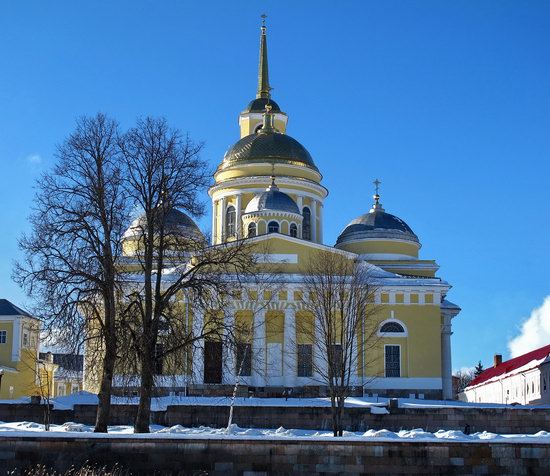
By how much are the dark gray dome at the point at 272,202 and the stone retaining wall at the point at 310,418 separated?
77.0 ft

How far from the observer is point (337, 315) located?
4847 centimetres

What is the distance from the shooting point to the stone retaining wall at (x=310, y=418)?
123ft

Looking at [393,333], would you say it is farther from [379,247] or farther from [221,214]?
[221,214]

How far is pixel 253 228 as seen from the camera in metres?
59.9

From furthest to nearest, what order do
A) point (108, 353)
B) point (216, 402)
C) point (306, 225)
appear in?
point (306, 225) < point (216, 402) < point (108, 353)

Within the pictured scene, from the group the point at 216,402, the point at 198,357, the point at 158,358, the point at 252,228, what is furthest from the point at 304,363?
the point at 158,358

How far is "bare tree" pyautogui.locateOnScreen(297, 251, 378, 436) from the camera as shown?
38.8 metres

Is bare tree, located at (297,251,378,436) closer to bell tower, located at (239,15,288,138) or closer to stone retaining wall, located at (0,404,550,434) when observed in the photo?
stone retaining wall, located at (0,404,550,434)

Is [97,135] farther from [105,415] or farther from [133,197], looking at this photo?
[105,415]

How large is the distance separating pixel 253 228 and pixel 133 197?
92.0ft

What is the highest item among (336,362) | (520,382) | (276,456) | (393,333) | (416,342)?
(393,333)

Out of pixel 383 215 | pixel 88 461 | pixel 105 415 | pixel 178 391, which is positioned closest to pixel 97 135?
pixel 105 415

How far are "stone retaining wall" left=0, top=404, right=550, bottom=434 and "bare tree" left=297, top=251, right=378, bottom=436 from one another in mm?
1142

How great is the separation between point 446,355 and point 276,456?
40233 millimetres
